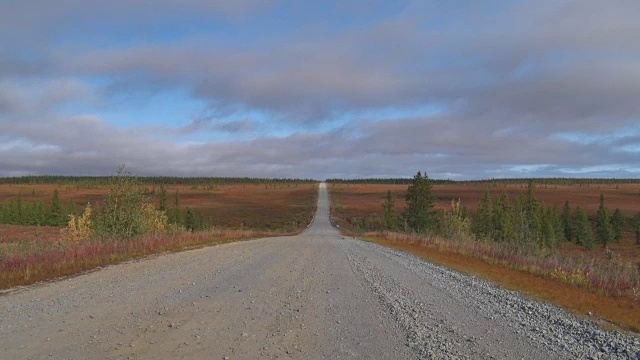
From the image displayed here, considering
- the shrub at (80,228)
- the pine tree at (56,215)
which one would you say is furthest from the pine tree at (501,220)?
the pine tree at (56,215)

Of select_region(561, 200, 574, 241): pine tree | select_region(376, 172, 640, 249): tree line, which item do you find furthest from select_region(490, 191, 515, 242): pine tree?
select_region(561, 200, 574, 241): pine tree

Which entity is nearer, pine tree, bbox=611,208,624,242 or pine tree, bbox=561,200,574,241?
pine tree, bbox=561,200,574,241

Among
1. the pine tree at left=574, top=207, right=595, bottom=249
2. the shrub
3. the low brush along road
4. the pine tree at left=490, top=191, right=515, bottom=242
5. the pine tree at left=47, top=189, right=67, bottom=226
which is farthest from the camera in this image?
the pine tree at left=47, top=189, right=67, bottom=226

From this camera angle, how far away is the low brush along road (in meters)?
6.51

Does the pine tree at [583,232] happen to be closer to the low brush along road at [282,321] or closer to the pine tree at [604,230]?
the pine tree at [604,230]

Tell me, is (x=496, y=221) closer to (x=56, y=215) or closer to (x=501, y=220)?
(x=501, y=220)

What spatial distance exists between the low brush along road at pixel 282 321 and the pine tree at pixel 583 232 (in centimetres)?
7505

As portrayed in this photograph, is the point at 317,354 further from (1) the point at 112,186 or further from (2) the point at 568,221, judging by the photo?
(2) the point at 568,221

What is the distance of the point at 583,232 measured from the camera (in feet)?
262

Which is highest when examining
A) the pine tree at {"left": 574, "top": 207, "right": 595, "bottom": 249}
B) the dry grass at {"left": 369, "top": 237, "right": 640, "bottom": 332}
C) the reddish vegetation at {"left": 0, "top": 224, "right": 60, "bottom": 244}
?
the dry grass at {"left": 369, "top": 237, "right": 640, "bottom": 332}

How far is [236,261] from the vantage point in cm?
1692

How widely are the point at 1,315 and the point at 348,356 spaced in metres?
6.00

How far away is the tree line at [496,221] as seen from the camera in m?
46.5

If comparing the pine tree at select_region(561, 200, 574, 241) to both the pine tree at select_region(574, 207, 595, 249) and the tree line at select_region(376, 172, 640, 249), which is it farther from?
the pine tree at select_region(574, 207, 595, 249)
